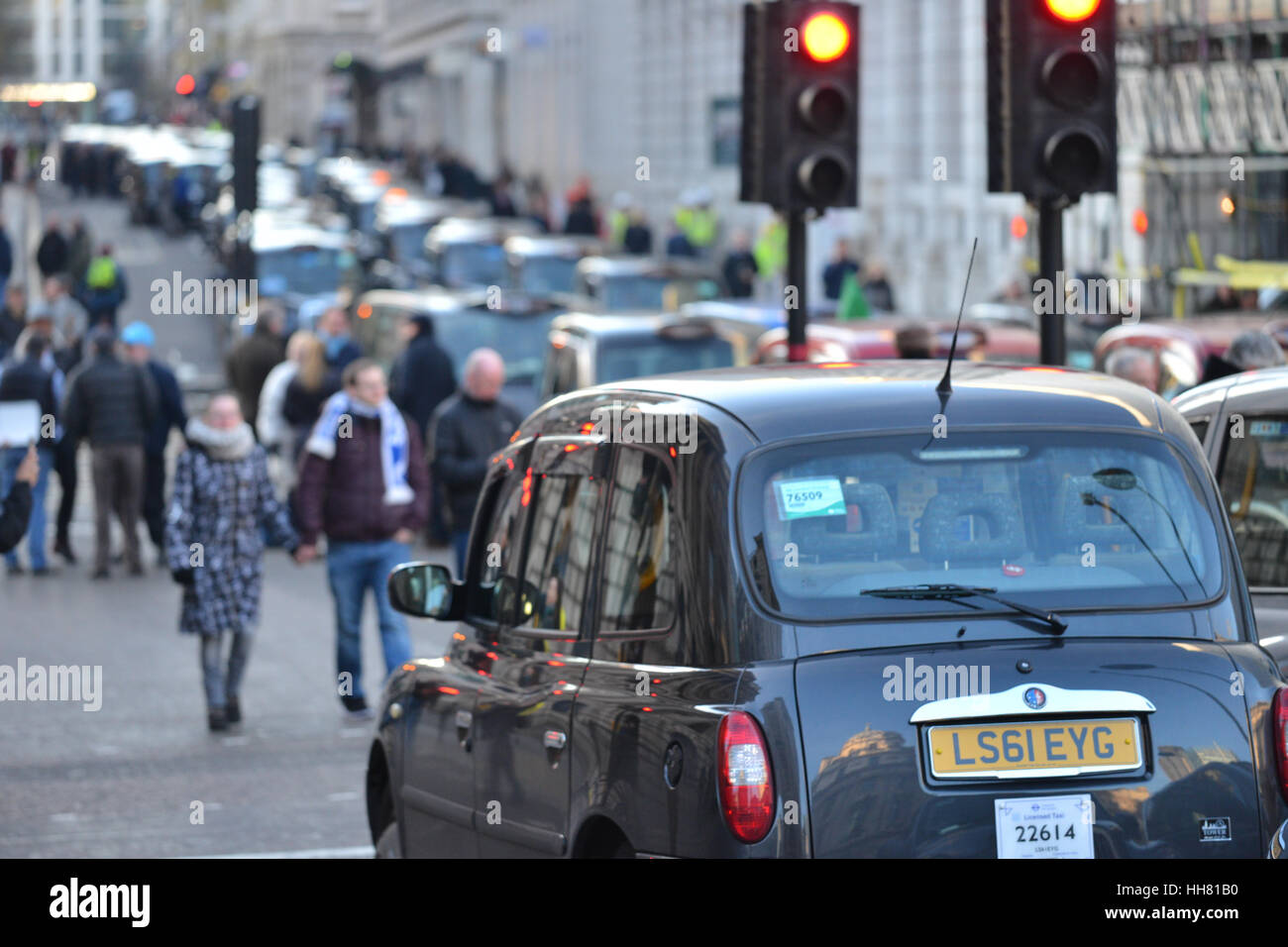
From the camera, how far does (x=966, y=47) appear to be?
36406mm

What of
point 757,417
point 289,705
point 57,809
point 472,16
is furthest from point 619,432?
point 472,16

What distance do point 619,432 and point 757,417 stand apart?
0.58 metres

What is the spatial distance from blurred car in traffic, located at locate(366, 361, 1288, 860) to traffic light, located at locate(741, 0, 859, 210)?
15.5ft

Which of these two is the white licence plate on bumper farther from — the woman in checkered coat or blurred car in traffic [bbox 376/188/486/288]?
blurred car in traffic [bbox 376/188/486/288]

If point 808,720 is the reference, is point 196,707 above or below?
below

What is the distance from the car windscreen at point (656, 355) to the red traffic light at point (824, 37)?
224 inches

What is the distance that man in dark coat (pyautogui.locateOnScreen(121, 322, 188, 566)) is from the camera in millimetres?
18562

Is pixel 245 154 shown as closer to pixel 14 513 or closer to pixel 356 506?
pixel 356 506

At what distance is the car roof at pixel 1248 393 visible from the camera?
7113mm

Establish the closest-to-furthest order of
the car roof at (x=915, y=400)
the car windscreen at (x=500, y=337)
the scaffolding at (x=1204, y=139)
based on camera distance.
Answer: the car roof at (x=915, y=400) < the car windscreen at (x=500, y=337) < the scaffolding at (x=1204, y=139)

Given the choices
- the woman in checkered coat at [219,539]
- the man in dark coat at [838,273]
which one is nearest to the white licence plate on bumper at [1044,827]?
the woman in checkered coat at [219,539]

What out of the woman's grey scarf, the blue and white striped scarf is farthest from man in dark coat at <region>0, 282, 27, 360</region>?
the blue and white striped scarf

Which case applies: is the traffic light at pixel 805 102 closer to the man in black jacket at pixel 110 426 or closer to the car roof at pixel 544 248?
the man in black jacket at pixel 110 426
